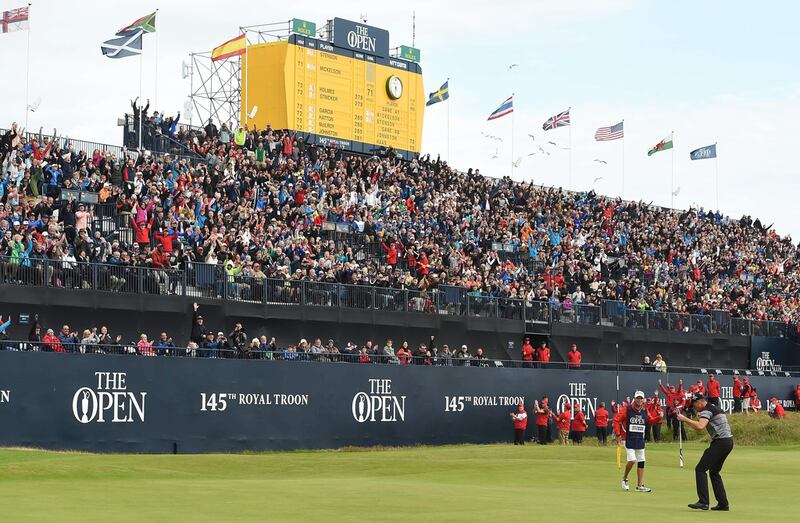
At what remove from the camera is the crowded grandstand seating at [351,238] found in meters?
37.6

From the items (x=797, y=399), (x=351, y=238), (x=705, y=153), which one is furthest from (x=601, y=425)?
(x=705, y=153)

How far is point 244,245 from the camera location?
41.1 meters

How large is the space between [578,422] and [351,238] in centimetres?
1083

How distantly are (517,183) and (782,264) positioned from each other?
64.2 ft

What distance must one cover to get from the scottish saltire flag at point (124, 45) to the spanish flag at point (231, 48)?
7452mm

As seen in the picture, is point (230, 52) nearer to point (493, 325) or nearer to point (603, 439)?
point (493, 325)

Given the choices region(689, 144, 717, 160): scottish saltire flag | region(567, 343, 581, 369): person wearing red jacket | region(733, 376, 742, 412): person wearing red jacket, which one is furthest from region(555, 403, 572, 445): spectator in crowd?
region(689, 144, 717, 160): scottish saltire flag

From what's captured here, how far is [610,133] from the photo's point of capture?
65.4 m

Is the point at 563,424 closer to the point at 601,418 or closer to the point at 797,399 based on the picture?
the point at 601,418

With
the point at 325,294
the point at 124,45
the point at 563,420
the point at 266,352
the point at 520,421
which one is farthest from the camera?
the point at 563,420

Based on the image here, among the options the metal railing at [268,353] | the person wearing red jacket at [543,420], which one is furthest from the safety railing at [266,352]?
the person wearing red jacket at [543,420]

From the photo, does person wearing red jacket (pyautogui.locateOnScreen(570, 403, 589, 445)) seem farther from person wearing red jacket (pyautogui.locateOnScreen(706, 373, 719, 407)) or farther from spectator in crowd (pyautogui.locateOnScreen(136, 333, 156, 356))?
spectator in crowd (pyautogui.locateOnScreen(136, 333, 156, 356))

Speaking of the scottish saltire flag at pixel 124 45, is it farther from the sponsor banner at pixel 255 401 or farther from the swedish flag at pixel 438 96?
the swedish flag at pixel 438 96

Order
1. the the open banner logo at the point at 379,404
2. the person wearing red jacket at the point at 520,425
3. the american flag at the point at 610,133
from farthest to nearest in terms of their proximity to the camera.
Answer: the american flag at the point at 610,133 < the person wearing red jacket at the point at 520,425 < the the open banner logo at the point at 379,404
